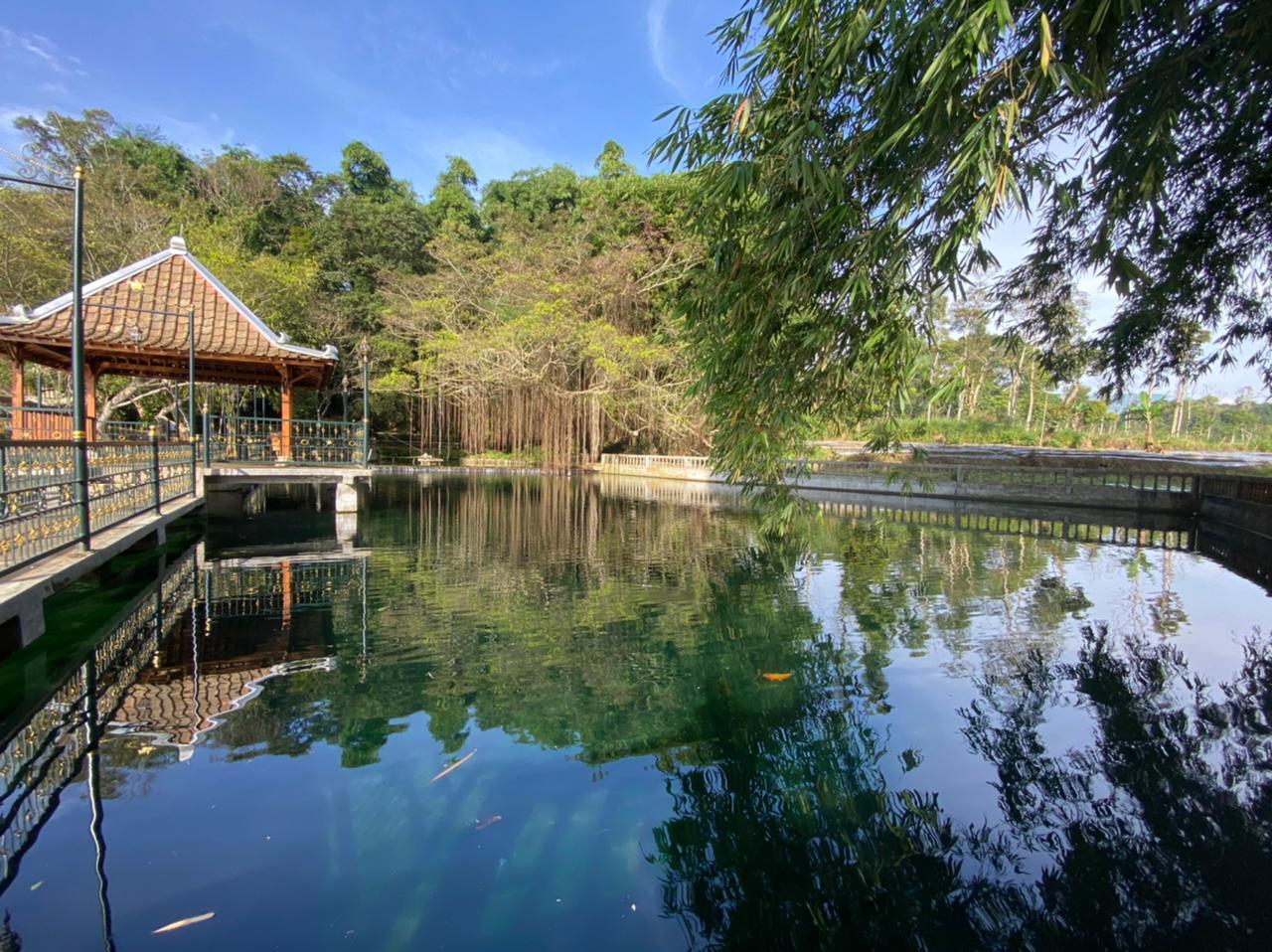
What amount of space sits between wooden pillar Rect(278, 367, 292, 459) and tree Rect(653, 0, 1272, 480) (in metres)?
10.7

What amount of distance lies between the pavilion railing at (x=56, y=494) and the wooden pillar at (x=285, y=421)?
442cm

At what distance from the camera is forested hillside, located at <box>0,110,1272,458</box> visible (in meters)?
19.7

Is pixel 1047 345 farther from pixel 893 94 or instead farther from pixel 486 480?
pixel 486 480

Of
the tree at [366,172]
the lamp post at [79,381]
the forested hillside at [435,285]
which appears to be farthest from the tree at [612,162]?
the lamp post at [79,381]

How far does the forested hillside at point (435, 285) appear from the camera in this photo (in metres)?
19.7

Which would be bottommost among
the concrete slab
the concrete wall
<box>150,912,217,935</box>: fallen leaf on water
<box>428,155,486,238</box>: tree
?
<box>150,912,217,935</box>: fallen leaf on water

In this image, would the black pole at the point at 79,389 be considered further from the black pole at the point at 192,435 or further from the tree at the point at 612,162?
the tree at the point at 612,162

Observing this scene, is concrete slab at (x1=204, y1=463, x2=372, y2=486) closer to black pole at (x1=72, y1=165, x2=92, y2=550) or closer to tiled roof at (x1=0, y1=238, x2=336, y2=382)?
tiled roof at (x1=0, y1=238, x2=336, y2=382)

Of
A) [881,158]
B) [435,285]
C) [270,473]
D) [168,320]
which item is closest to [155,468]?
[270,473]

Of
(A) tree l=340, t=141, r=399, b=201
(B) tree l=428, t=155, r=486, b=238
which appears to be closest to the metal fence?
(B) tree l=428, t=155, r=486, b=238

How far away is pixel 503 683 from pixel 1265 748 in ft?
14.1

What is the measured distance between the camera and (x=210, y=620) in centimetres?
555

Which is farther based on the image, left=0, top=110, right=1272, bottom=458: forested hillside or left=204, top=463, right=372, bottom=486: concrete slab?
left=0, top=110, right=1272, bottom=458: forested hillside

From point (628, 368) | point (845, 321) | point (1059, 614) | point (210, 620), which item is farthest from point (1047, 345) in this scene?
point (628, 368)
